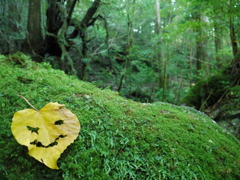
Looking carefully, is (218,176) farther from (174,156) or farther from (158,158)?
(158,158)

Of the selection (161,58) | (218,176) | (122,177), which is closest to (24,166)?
(122,177)

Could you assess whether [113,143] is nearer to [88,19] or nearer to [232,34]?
[232,34]

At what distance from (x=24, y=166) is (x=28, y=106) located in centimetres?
59

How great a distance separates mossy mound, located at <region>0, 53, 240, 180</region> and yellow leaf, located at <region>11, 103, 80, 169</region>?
68 mm

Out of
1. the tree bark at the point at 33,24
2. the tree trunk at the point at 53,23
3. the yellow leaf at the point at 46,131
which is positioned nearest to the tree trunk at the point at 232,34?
the yellow leaf at the point at 46,131

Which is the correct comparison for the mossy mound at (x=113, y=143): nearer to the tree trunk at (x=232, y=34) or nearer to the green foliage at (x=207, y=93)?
the tree trunk at (x=232, y=34)

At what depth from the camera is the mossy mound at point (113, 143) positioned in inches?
44.4

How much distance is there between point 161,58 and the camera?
10820mm

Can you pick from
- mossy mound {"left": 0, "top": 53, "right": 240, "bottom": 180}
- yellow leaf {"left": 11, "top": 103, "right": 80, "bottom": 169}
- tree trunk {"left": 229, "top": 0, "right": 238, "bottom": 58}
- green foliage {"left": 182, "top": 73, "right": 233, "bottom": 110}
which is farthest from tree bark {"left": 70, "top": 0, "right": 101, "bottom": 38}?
yellow leaf {"left": 11, "top": 103, "right": 80, "bottom": 169}

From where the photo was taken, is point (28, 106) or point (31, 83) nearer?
point (28, 106)

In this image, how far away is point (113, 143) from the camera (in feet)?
4.53

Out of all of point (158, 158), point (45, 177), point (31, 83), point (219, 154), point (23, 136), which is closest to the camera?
point (45, 177)

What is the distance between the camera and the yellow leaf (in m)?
1.10

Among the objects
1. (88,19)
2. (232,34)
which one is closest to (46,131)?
(232,34)
